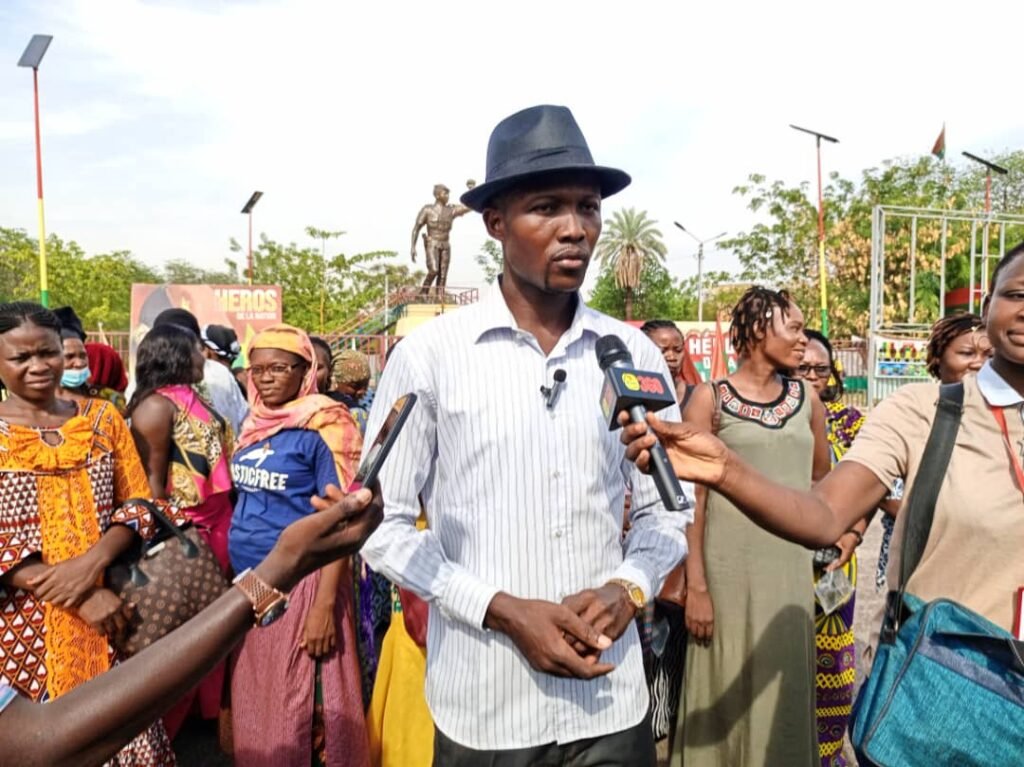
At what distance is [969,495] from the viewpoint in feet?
5.77

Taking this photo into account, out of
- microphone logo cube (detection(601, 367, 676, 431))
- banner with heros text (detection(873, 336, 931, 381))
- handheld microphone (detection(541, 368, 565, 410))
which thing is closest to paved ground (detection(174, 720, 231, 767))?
handheld microphone (detection(541, 368, 565, 410))

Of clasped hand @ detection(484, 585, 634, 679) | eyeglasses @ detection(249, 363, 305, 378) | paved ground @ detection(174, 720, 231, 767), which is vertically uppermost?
eyeglasses @ detection(249, 363, 305, 378)

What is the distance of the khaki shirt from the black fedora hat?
987 mm

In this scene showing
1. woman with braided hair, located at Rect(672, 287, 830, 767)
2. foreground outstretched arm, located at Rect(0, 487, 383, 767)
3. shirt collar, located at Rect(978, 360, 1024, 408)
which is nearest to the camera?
foreground outstretched arm, located at Rect(0, 487, 383, 767)

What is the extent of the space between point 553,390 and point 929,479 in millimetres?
943

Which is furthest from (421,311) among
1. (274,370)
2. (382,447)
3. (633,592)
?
(382,447)

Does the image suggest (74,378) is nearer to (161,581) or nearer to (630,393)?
(161,581)

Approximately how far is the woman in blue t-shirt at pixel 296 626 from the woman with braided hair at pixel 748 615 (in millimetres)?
1468

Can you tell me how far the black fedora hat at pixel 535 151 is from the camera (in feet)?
6.29

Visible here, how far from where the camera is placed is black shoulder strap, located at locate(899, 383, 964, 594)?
1812 mm

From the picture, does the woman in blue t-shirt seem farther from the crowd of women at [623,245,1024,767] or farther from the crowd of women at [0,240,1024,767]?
the crowd of women at [623,245,1024,767]

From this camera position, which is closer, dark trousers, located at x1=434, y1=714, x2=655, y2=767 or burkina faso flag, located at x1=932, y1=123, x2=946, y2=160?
dark trousers, located at x1=434, y1=714, x2=655, y2=767

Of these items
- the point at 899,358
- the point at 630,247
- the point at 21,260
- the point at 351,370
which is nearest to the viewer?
the point at 351,370

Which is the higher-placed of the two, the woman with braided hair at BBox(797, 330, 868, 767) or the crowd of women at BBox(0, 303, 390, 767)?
the crowd of women at BBox(0, 303, 390, 767)
